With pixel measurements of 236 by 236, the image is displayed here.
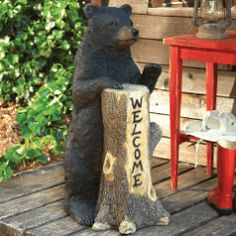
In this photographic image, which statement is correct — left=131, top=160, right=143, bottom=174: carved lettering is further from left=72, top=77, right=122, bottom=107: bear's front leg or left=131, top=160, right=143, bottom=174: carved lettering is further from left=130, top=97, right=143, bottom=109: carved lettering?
left=72, top=77, right=122, bottom=107: bear's front leg

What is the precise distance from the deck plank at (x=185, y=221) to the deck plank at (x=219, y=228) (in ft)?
0.14

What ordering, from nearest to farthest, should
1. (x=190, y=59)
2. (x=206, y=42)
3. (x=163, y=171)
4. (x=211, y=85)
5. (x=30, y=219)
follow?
(x=30, y=219), (x=206, y=42), (x=190, y=59), (x=211, y=85), (x=163, y=171)

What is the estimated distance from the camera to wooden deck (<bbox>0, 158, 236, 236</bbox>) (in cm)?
422

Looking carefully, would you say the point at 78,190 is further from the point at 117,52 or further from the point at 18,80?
the point at 18,80

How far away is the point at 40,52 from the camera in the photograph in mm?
6543

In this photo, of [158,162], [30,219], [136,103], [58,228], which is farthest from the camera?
[158,162]

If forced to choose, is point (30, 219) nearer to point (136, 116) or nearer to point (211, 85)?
point (136, 116)

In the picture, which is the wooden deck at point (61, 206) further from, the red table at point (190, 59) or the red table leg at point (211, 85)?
the red table leg at point (211, 85)

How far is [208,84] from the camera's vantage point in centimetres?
511

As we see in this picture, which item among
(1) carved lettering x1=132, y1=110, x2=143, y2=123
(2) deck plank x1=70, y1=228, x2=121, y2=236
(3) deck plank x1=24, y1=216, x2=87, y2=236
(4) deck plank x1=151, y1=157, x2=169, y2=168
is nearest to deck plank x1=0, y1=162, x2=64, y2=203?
(3) deck plank x1=24, y1=216, x2=87, y2=236

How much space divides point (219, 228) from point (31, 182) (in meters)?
1.49

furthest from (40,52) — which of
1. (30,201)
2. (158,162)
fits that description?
(30,201)

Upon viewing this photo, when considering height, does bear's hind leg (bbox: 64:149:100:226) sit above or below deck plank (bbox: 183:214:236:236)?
above

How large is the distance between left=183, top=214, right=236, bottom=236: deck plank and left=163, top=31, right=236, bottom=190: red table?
0.60 meters
